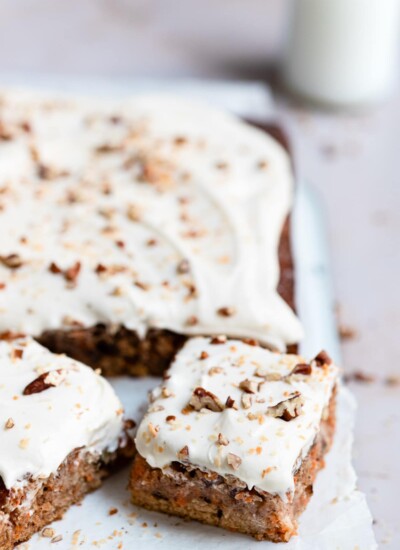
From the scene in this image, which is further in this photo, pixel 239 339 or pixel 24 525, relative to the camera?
pixel 239 339

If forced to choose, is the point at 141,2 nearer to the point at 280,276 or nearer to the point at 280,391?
the point at 280,276

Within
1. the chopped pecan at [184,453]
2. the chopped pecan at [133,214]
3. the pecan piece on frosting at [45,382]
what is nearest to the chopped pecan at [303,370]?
the chopped pecan at [184,453]

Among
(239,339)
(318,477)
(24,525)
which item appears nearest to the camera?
(24,525)

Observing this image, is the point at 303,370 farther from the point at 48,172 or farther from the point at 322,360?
the point at 48,172

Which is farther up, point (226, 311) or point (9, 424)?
point (226, 311)

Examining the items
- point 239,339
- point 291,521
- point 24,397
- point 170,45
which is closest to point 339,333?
point 239,339

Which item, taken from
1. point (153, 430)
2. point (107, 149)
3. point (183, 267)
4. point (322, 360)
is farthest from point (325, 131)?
point (153, 430)

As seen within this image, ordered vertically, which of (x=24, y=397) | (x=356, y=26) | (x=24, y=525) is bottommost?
(x=24, y=525)
